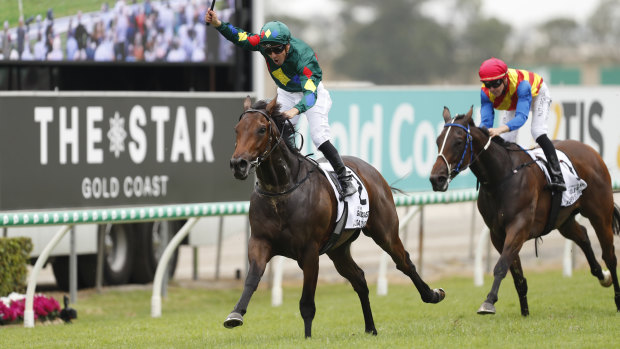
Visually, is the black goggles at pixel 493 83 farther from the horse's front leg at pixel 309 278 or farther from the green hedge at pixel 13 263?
the green hedge at pixel 13 263

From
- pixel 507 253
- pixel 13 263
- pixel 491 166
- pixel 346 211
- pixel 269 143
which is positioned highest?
pixel 269 143

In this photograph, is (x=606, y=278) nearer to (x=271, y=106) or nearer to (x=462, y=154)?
(x=462, y=154)

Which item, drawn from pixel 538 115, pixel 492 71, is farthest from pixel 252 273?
pixel 538 115

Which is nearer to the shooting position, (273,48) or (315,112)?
(273,48)

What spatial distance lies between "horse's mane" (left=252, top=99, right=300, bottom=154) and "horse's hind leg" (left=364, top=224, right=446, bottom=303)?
1021 mm

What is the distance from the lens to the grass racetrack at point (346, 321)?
24.3 feet

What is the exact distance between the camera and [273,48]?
24.5ft

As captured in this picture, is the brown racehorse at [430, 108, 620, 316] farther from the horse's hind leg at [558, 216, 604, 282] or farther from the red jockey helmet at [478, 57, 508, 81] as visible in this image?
the red jockey helmet at [478, 57, 508, 81]

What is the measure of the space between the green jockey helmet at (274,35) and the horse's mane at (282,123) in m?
0.36

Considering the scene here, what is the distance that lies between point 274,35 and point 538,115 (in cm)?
256

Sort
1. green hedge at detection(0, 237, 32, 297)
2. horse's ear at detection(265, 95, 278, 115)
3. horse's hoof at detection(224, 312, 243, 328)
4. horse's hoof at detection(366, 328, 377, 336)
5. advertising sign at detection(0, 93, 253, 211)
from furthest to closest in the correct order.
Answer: advertising sign at detection(0, 93, 253, 211) → green hedge at detection(0, 237, 32, 297) → horse's hoof at detection(366, 328, 377, 336) → horse's ear at detection(265, 95, 278, 115) → horse's hoof at detection(224, 312, 243, 328)

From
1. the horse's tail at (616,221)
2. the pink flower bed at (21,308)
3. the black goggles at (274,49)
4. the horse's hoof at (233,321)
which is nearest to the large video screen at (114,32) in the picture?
the pink flower bed at (21,308)

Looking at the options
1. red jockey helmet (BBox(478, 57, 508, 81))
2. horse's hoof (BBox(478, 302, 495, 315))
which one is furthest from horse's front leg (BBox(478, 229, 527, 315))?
red jockey helmet (BBox(478, 57, 508, 81))

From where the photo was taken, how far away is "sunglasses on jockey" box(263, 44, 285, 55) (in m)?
7.44
